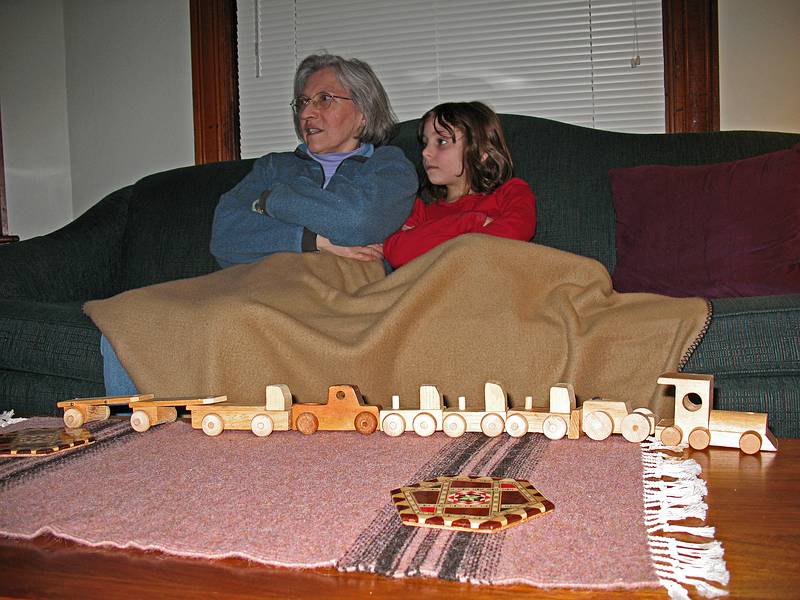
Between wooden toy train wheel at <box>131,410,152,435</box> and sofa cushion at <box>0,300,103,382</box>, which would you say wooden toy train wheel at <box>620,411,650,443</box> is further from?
sofa cushion at <box>0,300,103,382</box>

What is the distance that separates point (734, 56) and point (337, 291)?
183 cm

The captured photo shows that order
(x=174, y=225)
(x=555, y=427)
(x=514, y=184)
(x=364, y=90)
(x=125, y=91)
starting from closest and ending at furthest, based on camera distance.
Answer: (x=555, y=427)
(x=514, y=184)
(x=364, y=90)
(x=174, y=225)
(x=125, y=91)

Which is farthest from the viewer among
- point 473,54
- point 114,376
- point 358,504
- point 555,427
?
point 473,54

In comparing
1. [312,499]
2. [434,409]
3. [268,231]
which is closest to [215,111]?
[268,231]

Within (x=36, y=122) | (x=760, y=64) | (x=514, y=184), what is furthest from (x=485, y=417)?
(x=36, y=122)

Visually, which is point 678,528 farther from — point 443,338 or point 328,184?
point 328,184

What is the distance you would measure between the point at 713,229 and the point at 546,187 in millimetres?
453

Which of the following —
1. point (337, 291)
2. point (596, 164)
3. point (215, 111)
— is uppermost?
point (215, 111)

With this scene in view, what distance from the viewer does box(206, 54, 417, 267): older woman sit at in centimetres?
184

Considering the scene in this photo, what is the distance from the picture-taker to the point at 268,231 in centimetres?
191

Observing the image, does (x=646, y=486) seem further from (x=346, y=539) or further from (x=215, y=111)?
(x=215, y=111)

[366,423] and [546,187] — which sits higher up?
[546,187]

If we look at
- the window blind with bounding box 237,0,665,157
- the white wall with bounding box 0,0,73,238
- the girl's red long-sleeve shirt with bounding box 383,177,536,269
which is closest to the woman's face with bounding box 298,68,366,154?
the girl's red long-sleeve shirt with bounding box 383,177,536,269

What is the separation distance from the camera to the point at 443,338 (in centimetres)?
141
